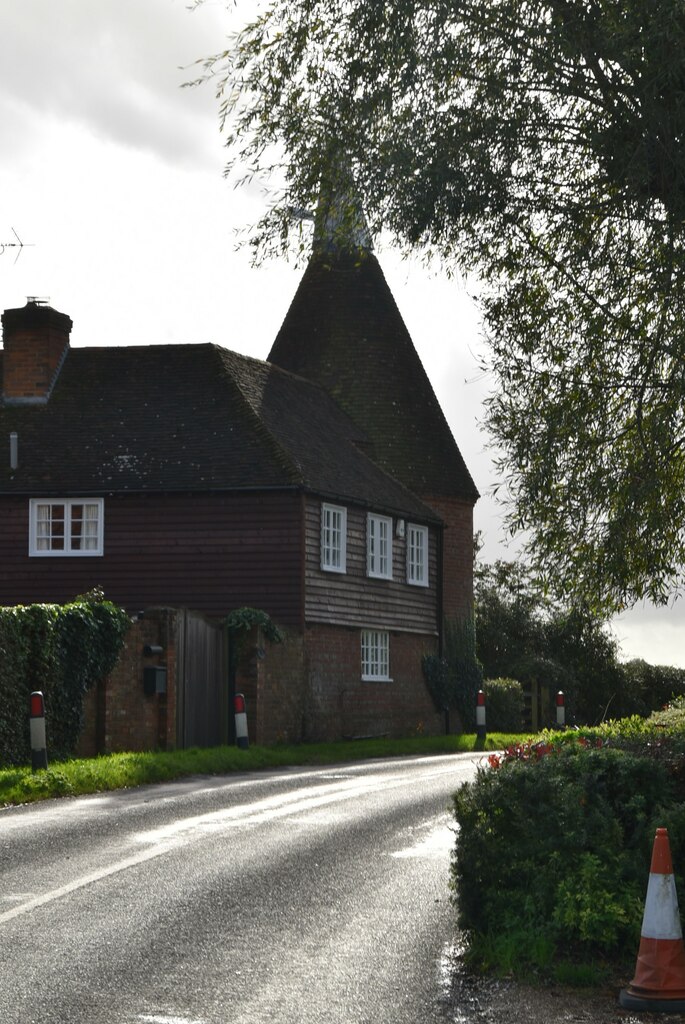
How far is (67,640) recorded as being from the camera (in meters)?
20.7

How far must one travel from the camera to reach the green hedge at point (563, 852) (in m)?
7.94

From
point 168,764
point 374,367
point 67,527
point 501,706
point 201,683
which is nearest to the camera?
point 168,764

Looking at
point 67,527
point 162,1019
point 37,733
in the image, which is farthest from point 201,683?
point 162,1019

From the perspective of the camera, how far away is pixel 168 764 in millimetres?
20203

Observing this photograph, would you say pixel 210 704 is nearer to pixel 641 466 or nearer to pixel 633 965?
pixel 641 466

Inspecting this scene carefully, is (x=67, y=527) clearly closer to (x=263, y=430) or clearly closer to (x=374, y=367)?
(x=263, y=430)

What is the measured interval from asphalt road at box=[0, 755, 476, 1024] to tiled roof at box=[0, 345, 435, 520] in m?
16.5

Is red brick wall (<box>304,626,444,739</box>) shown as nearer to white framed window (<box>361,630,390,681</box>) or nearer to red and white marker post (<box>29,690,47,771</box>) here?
white framed window (<box>361,630,390,681</box>)

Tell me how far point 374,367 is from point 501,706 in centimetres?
1026

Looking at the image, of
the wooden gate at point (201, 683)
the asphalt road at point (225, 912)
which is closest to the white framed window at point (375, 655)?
the wooden gate at point (201, 683)

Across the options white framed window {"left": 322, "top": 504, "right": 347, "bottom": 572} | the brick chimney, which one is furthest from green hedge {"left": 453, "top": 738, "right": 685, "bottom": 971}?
the brick chimney

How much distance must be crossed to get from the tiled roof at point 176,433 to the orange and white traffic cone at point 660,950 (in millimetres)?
24239

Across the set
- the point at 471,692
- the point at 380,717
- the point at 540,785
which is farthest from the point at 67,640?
the point at 471,692

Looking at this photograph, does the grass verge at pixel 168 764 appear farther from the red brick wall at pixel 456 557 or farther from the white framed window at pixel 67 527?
the red brick wall at pixel 456 557
